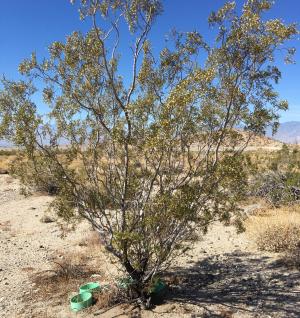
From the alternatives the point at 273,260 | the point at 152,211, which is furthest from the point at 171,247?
the point at 273,260

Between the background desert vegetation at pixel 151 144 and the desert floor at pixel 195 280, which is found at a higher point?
the background desert vegetation at pixel 151 144

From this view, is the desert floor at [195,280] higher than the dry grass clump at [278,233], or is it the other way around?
the dry grass clump at [278,233]

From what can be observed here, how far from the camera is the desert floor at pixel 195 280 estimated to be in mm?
8250

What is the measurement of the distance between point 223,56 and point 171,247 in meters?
4.03

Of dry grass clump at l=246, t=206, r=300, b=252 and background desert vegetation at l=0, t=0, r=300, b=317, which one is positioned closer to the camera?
background desert vegetation at l=0, t=0, r=300, b=317

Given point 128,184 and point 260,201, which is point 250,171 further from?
point 260,201

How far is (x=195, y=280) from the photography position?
9.92 m

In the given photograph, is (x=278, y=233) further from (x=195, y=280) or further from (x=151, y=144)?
(x=151, y=144)

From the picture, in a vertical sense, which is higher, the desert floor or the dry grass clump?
the dry grass clump

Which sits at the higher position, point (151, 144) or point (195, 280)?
point (151, 144)

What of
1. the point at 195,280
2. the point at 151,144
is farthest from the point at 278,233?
the point at 151,144

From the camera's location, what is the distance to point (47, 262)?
12016 mm

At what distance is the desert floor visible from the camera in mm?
8250

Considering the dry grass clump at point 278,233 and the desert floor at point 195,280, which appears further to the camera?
the dry grass clump at point 278,233
